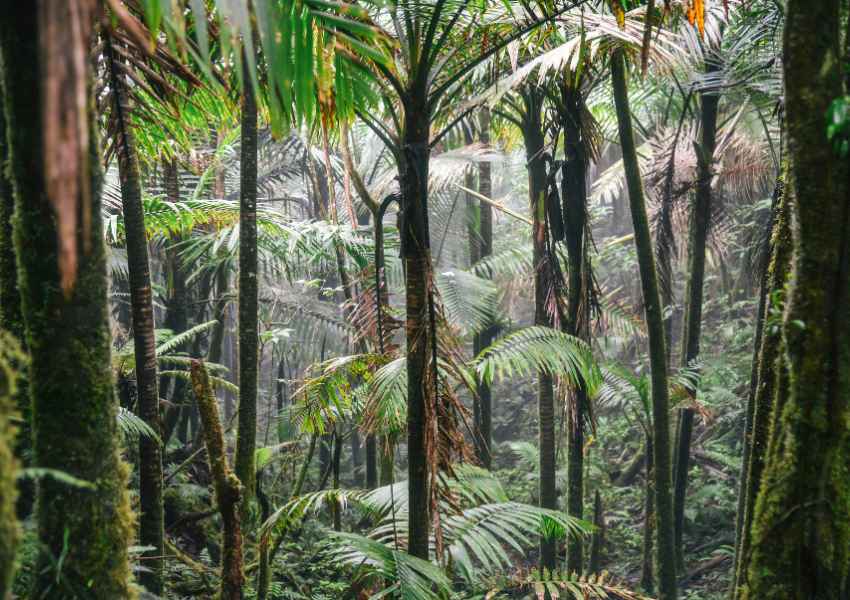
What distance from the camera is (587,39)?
3285mm

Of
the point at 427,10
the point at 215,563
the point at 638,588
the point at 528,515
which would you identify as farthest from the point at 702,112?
the point at 215,563

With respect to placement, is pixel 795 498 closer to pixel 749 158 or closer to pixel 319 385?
pixel 319 385

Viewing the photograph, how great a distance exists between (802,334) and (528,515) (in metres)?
2.02

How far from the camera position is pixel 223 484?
2.43 metres

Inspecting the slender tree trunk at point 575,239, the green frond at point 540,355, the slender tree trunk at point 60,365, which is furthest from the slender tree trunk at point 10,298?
the slender tree trunk at point 575,239

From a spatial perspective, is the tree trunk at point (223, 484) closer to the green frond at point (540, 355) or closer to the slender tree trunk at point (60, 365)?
the slender tree trunk at point (60, 365)

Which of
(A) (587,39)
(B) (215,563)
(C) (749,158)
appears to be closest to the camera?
(A) (587,39)

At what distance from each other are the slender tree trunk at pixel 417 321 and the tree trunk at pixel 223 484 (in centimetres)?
73

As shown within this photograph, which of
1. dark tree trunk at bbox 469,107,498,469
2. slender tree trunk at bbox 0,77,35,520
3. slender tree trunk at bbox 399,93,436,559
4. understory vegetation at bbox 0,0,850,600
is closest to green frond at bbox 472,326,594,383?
understory vegetation at bbox 0,0,850,600

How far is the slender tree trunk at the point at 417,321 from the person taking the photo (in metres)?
2.71

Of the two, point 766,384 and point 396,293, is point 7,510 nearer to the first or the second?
point 766,384

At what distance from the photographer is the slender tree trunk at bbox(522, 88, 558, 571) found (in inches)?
186

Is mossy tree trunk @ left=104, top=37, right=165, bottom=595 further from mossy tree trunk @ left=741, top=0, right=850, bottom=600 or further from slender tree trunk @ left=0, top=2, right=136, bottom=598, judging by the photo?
mossy tree trunk @ left=741, top=0, right=850, bottom=600

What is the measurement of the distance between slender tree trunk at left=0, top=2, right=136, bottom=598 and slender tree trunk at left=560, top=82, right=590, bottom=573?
3.24 m
